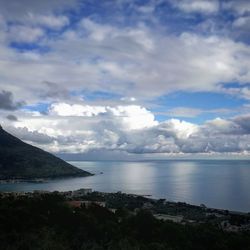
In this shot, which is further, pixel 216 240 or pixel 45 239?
pixel 216 240

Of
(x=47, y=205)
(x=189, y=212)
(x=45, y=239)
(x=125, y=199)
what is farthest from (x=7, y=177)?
(x=45, y=239)

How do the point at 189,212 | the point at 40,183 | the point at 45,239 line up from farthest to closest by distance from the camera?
the point at 40,183
the point at 189,212
the point at 45,239

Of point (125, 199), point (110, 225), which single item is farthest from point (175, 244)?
point (125, 199)

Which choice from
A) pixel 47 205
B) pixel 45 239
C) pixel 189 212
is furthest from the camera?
pixel 189 212

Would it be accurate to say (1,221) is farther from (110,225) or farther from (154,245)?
(154,245)

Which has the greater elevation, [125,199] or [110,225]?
[110,225]

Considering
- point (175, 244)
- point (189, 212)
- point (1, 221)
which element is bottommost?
point (189, 212)
